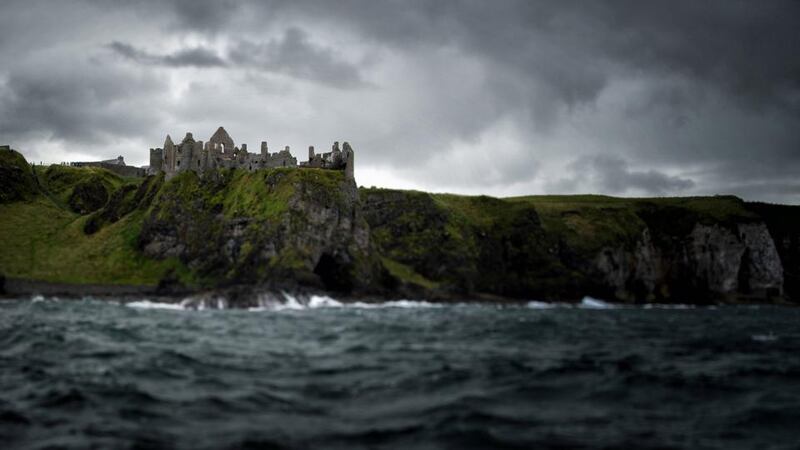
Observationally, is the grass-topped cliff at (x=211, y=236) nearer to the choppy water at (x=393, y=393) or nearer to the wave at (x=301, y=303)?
the wave at (x=301, y=303)

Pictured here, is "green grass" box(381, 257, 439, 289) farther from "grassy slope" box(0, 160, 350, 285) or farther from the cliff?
"grassy slope" box(0, 160, 350, 285)

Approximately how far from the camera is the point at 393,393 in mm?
27453

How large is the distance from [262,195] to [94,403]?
14570 cm

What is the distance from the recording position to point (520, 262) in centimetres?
18088

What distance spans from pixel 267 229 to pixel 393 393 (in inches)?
5163

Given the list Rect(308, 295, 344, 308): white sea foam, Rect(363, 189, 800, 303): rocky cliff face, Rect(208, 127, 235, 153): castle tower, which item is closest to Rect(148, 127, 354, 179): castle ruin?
Rect(208, 127, 235, 153): castle tower

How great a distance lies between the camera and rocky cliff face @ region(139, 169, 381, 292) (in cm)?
14838

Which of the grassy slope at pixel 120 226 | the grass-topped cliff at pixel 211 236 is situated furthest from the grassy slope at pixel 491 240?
the grassy slope at pixel 120 226

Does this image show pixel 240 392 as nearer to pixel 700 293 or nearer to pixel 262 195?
pixel 262 195

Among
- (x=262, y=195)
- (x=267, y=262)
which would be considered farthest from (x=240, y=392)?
(x=262, y=195)

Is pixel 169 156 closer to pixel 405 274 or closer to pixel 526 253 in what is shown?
pixel 405 274

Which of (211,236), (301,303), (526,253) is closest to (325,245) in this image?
(211,236)

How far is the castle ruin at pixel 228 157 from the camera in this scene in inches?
7190

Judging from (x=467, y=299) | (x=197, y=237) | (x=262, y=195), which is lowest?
(x=467, y=299)
